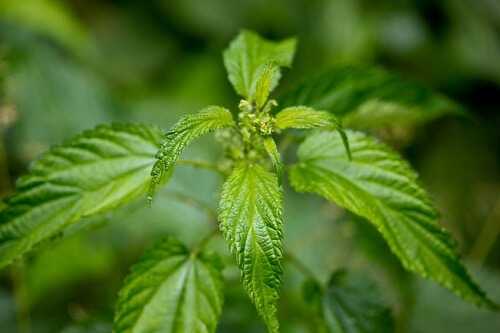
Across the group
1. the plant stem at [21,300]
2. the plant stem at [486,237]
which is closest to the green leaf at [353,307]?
the plant stem at [21,300]

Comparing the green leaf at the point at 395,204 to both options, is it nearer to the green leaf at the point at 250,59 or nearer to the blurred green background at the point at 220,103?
the green leaf at the point at 250,59

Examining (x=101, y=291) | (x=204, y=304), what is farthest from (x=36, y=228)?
(x=101, y=291)

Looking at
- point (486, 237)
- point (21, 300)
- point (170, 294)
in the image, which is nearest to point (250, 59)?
point (170, 294)

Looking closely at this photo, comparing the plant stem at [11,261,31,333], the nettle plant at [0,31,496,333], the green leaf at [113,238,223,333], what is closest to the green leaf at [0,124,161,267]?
the nettle plant at [0,31,496,333]

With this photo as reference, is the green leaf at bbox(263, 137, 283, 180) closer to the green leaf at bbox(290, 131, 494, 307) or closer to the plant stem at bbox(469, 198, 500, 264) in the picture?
the green leaf at bbox(290, 131, 494, 307)

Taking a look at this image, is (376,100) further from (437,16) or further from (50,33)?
(437,16)
